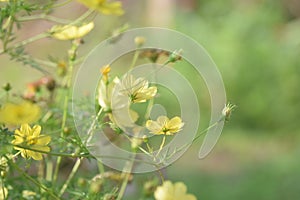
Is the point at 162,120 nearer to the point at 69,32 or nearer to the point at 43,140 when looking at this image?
the point at 43,140

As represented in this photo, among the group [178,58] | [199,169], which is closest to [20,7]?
[178,58]

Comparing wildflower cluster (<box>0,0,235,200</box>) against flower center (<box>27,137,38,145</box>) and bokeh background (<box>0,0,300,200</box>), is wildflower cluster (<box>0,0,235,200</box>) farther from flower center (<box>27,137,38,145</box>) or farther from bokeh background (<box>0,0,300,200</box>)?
bokeh background (<box>0,0,300,200</box>)

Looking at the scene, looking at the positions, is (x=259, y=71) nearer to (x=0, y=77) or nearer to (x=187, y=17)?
(x=187, y=17)

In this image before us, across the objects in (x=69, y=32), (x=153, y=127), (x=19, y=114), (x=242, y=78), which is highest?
(x=242, y=78)

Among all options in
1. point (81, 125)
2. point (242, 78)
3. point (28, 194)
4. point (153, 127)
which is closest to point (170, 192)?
point (153, 127)

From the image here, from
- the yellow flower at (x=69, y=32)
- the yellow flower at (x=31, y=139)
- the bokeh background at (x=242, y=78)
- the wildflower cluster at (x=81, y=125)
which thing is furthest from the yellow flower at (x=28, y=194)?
the bokeh background at (x=242, y=78)

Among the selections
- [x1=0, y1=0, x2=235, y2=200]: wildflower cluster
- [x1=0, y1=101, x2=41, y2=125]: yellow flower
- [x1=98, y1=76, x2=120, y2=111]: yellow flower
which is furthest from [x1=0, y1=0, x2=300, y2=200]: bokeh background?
[x1=0, y1=101, x2=41, y2=125]: yellow flower
